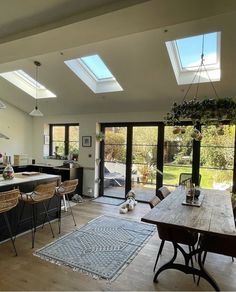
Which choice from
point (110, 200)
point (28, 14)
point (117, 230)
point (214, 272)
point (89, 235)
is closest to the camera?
point (28, 14)

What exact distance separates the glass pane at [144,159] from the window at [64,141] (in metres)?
1.95

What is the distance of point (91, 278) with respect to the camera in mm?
2646

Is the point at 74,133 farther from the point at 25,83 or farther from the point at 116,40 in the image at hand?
the point at 116,40

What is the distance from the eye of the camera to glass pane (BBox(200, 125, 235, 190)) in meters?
5.09

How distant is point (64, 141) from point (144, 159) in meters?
2.77

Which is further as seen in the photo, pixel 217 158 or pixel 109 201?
pixel 109 201

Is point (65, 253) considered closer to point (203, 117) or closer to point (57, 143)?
point (203, 117)

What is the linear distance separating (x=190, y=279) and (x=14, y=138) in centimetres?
630

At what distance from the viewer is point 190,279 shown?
2.68 m

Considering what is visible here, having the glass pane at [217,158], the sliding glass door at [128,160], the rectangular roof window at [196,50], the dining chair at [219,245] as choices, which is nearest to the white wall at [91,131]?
the sliding glass door at [128,160]

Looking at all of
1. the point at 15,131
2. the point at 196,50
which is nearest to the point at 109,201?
the point at 15,131

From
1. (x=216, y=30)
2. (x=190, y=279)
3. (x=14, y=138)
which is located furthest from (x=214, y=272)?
(x=14, y=138)

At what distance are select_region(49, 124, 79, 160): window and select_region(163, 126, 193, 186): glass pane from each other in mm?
2813

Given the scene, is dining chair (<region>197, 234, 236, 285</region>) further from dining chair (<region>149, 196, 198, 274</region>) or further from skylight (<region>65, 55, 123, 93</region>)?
skylight (<region>65, 55, 123, 93</region>)
